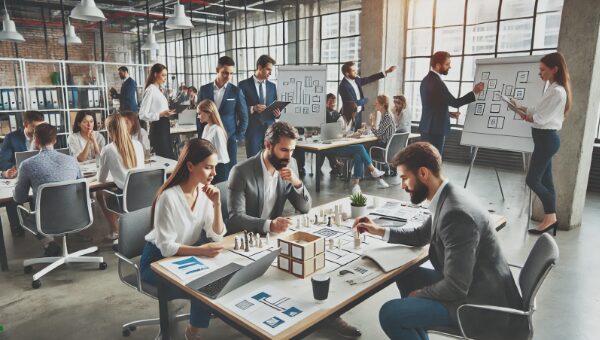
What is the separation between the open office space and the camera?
1803mm

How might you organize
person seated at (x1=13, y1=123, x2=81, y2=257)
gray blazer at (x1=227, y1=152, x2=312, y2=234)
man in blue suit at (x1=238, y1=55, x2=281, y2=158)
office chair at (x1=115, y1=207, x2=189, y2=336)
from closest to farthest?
office chair at (x1=115, y1=207, x2=189, y2=336), gray blazer at (x1=227, y1=152, x2=312, y2=234), person seated at (x1=13, y1=123, x2=81, y2=257), man in blue suit at (x1=238, y1=55, x2=281, y2=158)

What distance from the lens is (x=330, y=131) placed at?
634 cm

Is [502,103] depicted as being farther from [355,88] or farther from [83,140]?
[83,140]

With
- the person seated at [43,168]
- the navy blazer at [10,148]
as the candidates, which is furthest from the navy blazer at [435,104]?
Answer: the navy blazer at [10,148]

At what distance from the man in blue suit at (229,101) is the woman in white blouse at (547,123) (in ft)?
10.3

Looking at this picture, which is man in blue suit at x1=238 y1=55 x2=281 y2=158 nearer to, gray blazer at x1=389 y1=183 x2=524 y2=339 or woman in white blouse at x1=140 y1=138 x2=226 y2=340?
woman in white blouse at x1=140 y1=138 x2=226 y2=340

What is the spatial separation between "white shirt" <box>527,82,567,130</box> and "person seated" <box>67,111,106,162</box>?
4.64 m

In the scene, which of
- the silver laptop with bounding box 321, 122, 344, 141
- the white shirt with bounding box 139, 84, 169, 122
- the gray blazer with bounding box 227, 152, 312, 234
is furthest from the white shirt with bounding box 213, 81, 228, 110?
the gray blazer with bounding box 227, 152, 312, 234

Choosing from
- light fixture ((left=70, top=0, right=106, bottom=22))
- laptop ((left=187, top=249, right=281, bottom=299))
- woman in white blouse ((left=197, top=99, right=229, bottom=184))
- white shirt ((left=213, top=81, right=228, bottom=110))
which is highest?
light fixture ((left=70, top=0, right=106, bottom=22))

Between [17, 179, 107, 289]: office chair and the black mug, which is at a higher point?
the black mug

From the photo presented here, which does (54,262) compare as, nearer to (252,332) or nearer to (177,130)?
(252,332)

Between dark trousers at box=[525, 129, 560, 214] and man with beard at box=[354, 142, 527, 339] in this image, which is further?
dark trousers at box=[525, 129, 560, 214]

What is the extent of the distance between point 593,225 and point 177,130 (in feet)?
20.9

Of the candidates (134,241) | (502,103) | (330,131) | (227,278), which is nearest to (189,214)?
(134,241)
